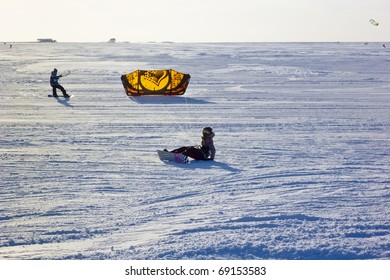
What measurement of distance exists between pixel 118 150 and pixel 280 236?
15.9 feet

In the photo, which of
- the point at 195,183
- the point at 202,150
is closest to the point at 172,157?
the point at 202,150

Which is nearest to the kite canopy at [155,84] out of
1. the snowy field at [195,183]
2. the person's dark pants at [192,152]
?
the snowy field at [195,183]

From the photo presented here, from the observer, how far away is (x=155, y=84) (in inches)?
711

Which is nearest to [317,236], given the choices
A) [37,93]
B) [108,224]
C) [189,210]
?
[189,210]

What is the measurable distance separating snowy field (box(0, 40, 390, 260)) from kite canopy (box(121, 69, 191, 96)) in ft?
8.64

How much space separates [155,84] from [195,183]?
36.1ft

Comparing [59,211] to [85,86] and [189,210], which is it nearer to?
[189,210]

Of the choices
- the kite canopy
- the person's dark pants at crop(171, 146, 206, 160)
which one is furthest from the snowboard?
the kite canopy

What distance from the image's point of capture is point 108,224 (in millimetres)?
5812

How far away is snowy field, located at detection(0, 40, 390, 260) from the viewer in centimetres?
527

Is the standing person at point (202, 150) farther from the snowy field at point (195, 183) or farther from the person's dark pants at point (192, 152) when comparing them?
the snowy field at point (195, 183)

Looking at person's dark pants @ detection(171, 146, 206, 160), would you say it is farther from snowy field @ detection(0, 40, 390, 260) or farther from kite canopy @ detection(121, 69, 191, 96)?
kite canopy @ detection(121, 69, 191, 96)

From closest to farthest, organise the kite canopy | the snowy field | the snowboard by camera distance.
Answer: the snowy field < the snowboard < the kite canopy

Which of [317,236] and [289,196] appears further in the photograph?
[289,196]
